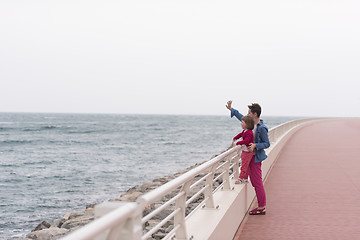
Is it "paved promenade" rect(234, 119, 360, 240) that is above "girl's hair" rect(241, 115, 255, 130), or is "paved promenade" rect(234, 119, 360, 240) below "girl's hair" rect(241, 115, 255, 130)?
below

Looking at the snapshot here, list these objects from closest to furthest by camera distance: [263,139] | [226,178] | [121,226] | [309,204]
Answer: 1. [121,226]
2. [263,139]
3. [226,178]
4. [309,204]

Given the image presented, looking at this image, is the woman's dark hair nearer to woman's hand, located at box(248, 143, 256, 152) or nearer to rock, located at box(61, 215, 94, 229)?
woman's hand, located at box(248, 143, 256, 152)

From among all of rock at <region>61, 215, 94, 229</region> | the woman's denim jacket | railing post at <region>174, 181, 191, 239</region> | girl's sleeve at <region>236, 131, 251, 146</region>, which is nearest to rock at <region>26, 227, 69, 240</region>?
rock at <region>61, 215, 94, 229</region>

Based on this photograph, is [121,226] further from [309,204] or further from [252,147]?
[309,204]

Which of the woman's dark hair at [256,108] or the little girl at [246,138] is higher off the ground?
the woman's dark hair at [256,108]

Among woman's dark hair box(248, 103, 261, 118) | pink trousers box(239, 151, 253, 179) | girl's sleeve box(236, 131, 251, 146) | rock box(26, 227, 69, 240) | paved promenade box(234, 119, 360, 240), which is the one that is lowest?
rock box(26, 227, 69, 240)

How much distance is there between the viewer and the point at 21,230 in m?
15.6

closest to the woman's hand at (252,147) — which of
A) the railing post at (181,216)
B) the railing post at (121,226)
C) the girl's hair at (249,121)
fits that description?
the girl's hair at (249,121)

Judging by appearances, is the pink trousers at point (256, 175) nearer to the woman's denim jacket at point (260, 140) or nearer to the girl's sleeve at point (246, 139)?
the woman's denim jacket at point (260, 140)

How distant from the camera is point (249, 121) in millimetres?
7125

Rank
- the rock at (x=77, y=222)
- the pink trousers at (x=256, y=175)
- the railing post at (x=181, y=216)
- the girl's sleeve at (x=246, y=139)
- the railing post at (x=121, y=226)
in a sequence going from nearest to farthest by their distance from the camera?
the railing post at (x=121, y=226) < the railing post at (x=181, y=216) < the girl's sleeve at (x=246, y=139) < the pink trousers at (x=256, y=175) < the rock at (x=77, y=222)

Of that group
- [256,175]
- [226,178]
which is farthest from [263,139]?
[226,178]

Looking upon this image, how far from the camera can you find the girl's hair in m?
7.10

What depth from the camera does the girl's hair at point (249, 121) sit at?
7102 mm
